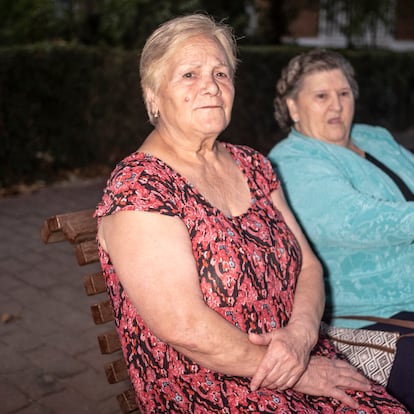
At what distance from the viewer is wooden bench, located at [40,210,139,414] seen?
2.14 m

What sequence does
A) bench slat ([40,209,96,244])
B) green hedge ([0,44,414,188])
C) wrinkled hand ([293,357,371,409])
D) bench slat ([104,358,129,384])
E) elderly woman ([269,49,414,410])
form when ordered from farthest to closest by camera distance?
green hedge ([0,44,414,188]) → elderly woman ([269,49,414,410]) → bench slat ([104,358,129,384]) → bench slat ([40,209,96,244]) → wrinkled hand ([293,357,371,409])

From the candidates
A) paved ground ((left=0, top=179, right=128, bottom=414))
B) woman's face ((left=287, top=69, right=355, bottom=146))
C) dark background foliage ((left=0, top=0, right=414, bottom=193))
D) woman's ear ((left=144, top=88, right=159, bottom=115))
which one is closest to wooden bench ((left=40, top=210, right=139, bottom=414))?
woman's ear ((left=144, top=88, right=159, bottom=115))

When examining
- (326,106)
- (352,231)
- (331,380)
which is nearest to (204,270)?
(331,380)

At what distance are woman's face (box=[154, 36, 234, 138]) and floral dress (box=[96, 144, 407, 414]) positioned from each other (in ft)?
0.63

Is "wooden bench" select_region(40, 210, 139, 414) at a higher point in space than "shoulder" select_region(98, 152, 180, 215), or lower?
lower

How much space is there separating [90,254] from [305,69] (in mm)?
1487

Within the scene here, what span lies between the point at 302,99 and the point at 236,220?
1.19 m

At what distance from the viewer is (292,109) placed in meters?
3.16

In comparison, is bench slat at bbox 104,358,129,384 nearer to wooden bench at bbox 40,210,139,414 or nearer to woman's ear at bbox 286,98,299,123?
wooden bench at bbox 40,210,139,414

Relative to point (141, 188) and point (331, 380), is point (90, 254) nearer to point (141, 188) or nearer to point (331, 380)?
point (141, 188)

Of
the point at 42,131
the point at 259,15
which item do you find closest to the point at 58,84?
the point at 42,131

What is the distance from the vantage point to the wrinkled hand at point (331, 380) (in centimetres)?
201

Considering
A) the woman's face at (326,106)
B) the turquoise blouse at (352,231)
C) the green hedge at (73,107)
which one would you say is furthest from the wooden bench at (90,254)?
the green hedge at (73,107)

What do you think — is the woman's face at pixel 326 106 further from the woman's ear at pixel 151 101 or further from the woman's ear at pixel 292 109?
the woman's ear at pixel 151 101
